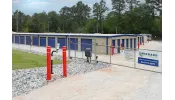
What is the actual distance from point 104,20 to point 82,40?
45919mm

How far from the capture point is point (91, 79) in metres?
10.6

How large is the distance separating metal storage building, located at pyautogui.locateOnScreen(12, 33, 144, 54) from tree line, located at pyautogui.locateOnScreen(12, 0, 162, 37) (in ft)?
65.5

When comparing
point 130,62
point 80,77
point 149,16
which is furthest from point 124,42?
point 149,16

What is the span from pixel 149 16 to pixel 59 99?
57.5 m

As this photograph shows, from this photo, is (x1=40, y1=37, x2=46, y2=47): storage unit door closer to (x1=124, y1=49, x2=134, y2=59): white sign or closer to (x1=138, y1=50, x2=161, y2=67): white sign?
(x1=124, y1=49, x2=134, y2=59): white sign

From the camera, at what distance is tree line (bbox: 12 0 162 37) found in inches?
2287

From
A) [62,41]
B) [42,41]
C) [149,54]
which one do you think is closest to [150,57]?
[149,54]

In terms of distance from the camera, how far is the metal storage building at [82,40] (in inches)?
883

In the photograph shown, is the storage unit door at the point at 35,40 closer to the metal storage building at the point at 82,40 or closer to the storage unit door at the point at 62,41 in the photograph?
the metal storage building at the point at 82,40

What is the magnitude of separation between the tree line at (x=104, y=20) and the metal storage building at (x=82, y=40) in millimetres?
19962

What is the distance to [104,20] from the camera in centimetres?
6981

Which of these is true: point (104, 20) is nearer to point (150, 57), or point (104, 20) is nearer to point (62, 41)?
point (62, 41)

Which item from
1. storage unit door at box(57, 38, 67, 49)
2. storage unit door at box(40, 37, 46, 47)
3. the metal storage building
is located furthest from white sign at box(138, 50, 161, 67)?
storage unit door at box(40, 37, 46, 47)
